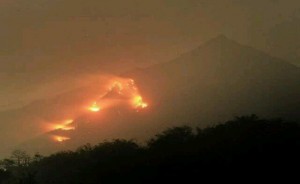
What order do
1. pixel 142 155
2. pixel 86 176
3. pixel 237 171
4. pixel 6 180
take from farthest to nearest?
pixel 6 180 < pixel 142 155 < pixel 86 176 < pixel 237 171

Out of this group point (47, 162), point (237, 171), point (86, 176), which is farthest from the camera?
point (47, 162)

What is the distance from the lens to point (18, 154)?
179 meters

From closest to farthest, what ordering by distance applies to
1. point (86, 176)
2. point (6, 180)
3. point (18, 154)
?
point (86, 176)
point (6, 180)
point (18, 154)

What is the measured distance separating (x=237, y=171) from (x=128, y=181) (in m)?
15.1

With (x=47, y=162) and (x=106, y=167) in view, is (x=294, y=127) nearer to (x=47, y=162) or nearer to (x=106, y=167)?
(x=106, y=167)

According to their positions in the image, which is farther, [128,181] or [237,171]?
[128,181]

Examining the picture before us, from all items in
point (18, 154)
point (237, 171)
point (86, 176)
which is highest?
point (18, 154)

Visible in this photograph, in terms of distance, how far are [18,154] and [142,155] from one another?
369 feet

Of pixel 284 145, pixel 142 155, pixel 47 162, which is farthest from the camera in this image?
pixel 47 162

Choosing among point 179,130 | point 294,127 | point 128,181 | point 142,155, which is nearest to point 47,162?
point 179,130

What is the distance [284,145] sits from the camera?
62.8 metres

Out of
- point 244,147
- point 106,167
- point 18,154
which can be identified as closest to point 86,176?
point 106,167

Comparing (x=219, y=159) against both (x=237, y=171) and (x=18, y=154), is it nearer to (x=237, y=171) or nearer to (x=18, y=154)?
(x=237, y=171)

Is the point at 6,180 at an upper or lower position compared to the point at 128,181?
upper
